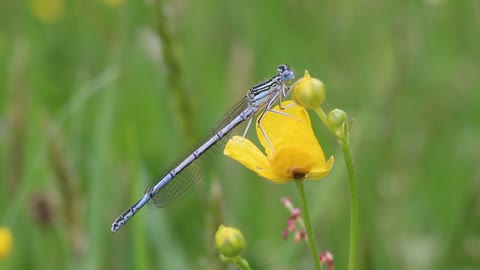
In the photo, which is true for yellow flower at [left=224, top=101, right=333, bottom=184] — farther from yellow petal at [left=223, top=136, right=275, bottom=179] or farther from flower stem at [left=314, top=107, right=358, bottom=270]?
flower stem at [left=314, top=107, right=358, bottom=270]

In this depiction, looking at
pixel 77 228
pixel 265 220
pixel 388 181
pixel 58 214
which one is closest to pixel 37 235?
pixel 58 214

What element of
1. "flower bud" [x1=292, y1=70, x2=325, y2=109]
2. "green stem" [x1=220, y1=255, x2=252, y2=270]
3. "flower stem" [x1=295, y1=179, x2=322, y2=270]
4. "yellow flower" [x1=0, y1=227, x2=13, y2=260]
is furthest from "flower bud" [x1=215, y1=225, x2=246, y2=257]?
"yellow flower" [x1=0, y1=227, x2=13, y2=260]

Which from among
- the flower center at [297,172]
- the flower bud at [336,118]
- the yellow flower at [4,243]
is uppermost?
the yellow flower at [4,243]

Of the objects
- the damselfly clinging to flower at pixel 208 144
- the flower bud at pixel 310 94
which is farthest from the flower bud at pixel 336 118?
the damselfly clinging to flower at pixel 208 144

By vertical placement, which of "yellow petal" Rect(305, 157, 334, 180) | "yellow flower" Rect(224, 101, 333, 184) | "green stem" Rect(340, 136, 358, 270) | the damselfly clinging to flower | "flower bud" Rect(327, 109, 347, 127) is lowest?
"green stem" Rect(340, 136, 358, 270)

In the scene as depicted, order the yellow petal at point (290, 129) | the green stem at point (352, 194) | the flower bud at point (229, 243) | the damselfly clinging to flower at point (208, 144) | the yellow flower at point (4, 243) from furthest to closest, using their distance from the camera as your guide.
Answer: the yellow flower at point (4, 243), the damselfly clinging to flower at point (208, 144), the yellow petal at point (290, 129), the flower bud at point (229, 243), the green stem at point (352, 194)

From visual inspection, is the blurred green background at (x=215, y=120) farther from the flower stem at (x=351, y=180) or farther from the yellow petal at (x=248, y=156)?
the flower stem at (x=351, y=180)
